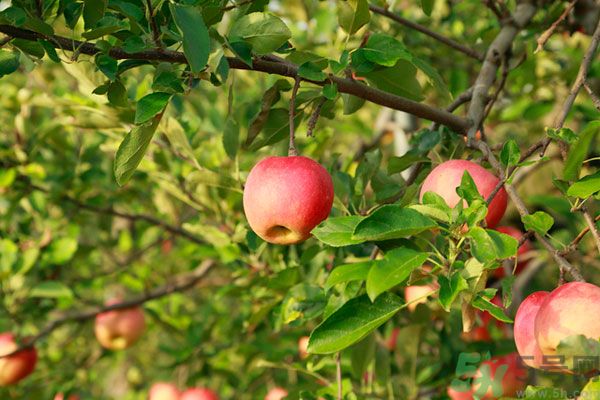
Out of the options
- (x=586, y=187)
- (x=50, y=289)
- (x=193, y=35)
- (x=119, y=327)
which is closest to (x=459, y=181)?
(x=586, y=187)

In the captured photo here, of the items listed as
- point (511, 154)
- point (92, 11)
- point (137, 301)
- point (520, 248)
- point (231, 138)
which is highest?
point (92, 11)

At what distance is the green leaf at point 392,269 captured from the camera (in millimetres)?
845

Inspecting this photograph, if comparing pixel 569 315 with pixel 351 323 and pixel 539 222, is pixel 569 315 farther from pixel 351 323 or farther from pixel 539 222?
pixel 351 323

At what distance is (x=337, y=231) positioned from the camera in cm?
93

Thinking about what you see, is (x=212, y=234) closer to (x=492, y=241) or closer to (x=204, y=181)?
(x=204, y=181)

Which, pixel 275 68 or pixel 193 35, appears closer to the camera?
pixel 193 35

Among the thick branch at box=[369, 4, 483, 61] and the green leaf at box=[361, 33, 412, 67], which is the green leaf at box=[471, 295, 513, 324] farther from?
the thick branch at box=[369, 4, 483, 61]

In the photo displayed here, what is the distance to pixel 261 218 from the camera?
1.06 metres

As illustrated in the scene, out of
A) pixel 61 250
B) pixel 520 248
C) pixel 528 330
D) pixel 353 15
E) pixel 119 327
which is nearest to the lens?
pixel 528 330

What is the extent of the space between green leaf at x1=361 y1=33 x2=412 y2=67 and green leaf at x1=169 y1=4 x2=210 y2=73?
0.96 ft

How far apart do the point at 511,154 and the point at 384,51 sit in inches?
9.7

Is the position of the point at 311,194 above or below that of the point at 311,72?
below

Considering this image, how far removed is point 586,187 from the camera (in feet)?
3.00

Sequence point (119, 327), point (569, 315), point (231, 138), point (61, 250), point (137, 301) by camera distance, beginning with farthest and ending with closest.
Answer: point (119, 327), point (137, 301), point (61, 250), point (231, 138), point (569, 315)
